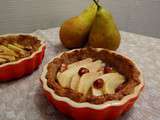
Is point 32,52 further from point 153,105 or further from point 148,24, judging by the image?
point 148,24

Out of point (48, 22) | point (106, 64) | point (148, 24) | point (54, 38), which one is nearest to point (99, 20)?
point (106, 64)

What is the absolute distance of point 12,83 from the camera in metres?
0.68

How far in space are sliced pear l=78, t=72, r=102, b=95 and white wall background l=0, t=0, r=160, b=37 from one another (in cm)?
60

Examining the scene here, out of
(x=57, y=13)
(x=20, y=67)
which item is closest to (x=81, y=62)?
(x=20, y=67)

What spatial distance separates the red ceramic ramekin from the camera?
2.12 feet

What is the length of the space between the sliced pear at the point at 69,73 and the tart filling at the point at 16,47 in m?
0.11

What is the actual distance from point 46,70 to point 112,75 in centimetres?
14

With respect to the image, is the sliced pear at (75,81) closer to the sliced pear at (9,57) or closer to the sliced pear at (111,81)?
the sliced pear at (111,81)

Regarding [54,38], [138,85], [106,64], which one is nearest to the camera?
[138,85]

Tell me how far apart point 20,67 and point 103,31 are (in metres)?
0.23

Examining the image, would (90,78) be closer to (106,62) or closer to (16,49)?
(106,62)

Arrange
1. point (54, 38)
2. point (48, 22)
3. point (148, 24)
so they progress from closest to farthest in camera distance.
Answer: point (54, 38) < point (48, 22) < point (148, 24)

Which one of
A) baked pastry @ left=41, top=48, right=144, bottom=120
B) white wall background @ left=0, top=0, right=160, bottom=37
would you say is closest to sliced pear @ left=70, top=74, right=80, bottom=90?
baked pastry @ left=41, top=48, right=144, bottom=120

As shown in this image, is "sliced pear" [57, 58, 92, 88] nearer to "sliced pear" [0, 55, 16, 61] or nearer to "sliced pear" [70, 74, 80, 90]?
"sliced pear" [70, 74, 80, 90]
